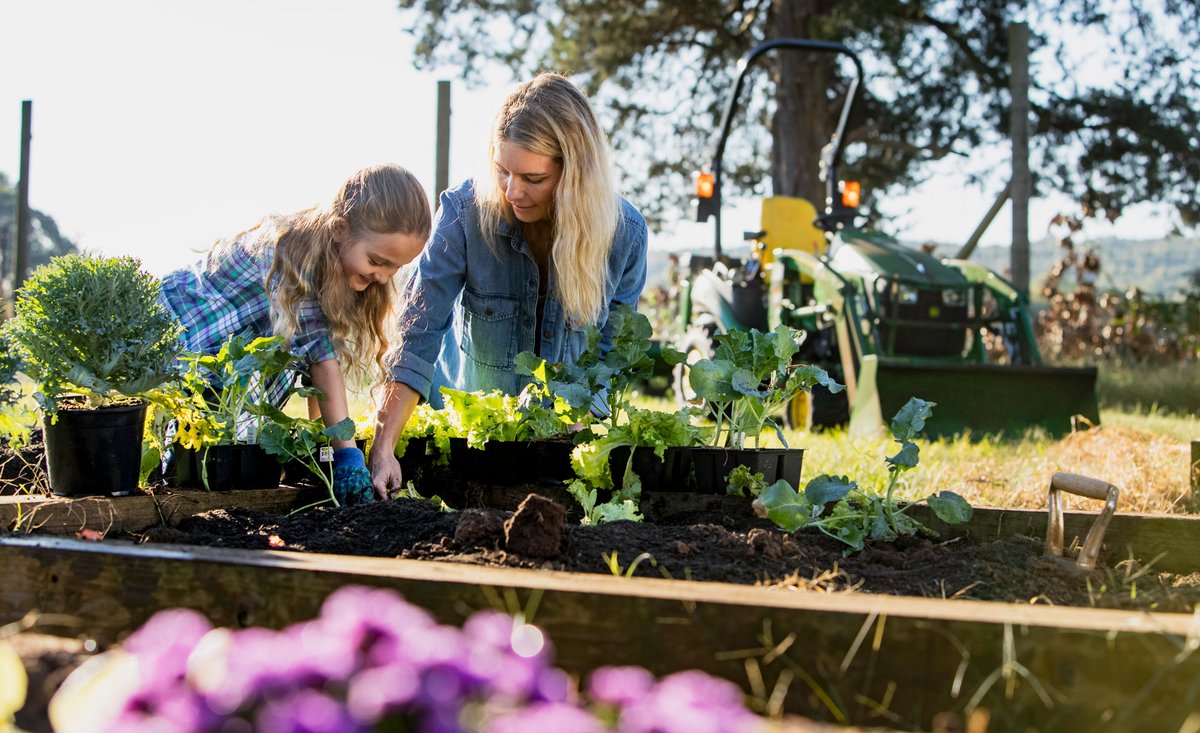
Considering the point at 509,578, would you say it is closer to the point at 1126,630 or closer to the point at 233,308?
the point at 1126,630

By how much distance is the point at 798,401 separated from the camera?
7.05m

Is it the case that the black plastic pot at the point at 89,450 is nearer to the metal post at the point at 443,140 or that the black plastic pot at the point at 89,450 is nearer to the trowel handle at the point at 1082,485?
the trowel handle at the point at 1082,485

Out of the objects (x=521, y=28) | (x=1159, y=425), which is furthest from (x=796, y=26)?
(x=1159, y=425)

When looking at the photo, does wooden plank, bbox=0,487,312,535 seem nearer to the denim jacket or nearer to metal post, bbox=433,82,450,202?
the denim jacket

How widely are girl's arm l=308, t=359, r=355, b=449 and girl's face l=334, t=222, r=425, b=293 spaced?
0.27 metres

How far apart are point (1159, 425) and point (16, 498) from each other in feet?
22.8

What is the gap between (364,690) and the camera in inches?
28.6

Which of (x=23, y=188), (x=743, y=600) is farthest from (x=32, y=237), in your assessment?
(x=743, y=600)

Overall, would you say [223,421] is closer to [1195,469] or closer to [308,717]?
[308,717]

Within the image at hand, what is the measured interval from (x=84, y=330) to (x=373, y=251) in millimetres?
983

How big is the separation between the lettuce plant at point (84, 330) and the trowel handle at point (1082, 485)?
1854 mm

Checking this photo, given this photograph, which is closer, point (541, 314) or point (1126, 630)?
point (1126, 630)

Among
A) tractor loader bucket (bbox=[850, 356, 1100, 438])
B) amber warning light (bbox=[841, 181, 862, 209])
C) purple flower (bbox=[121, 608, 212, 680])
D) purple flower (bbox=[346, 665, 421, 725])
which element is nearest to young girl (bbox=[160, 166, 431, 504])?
purple flower (bbox=[121, 608, 212, 680])

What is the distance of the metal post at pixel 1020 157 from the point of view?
9.27m
